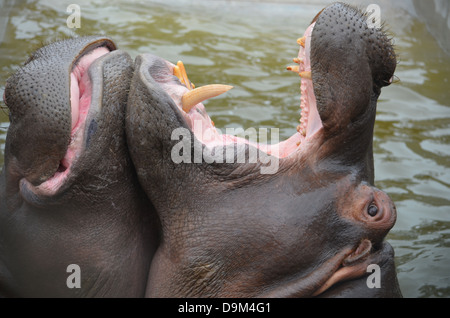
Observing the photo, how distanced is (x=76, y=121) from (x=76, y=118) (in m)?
0.01

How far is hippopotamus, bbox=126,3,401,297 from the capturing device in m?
2.57

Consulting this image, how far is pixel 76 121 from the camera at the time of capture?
8.63 feet

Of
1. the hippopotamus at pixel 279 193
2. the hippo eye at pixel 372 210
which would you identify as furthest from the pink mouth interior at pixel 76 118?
the hippo eye at pixel 372 210

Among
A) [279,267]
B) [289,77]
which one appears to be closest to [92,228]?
[279,267]

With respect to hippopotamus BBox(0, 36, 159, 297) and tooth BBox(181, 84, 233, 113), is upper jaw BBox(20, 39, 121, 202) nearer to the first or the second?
hippopotamus BBox(0, 36, 159, 297)

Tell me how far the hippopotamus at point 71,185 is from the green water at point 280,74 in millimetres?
1890

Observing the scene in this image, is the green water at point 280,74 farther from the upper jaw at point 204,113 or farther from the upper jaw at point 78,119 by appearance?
the upper jaw at point 78,119

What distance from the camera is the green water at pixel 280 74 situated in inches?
178

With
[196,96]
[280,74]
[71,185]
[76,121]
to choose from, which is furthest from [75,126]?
[280,74]

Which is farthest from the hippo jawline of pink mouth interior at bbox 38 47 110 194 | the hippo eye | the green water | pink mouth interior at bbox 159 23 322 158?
the green water

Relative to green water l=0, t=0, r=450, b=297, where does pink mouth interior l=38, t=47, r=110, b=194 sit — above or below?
above

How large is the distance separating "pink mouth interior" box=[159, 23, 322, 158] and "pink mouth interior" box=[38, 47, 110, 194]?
1.05 ft

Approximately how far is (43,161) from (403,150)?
355 cm

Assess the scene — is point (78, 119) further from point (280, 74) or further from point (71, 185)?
point (280, 74)
